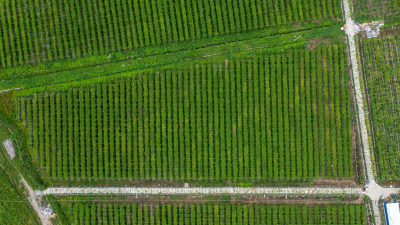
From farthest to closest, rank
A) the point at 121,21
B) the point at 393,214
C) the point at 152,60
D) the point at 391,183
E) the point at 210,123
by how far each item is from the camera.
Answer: the point at 121,21 → the point at 152,60 → the point at 210,123 → the point at 391,183 → the point at 393,214

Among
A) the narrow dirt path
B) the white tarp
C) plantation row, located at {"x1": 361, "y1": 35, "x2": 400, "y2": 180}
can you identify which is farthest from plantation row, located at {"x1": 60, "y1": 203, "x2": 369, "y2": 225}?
plantation row, located at {"x1": 361, "y1": 35, "x2": 400, "y2": 180}

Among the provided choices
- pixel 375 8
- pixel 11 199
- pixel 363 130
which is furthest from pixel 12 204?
pixel 375 8

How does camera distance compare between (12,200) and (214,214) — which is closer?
(214,214)

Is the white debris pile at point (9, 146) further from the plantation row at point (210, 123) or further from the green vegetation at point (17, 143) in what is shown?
the plantation row at point (210, 123)

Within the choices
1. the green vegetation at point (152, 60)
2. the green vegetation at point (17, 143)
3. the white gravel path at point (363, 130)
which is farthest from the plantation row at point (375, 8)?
the green vegetation at point (17, 143)

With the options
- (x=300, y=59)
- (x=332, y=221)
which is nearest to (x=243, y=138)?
(x=300, y=59)

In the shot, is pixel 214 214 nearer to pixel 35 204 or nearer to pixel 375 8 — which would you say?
pixel 35 204

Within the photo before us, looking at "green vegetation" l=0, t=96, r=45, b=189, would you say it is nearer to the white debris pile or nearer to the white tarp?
the white debris pile
